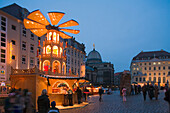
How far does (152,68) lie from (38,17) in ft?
299

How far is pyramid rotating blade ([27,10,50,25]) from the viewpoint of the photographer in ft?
76.4

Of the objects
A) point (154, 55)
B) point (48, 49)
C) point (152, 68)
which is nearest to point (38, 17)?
point (48, 49)

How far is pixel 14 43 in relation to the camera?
3462 cm

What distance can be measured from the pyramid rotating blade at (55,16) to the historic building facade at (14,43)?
5.18m

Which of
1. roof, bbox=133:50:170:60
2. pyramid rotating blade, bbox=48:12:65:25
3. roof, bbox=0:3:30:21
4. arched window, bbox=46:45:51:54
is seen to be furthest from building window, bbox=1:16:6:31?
roof, bbox=133:50:170:60

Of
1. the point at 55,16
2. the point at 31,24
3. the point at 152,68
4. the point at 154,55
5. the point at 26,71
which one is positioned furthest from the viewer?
the point at 154,55

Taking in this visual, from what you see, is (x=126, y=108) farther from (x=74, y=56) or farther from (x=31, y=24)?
(x=74, y=56)

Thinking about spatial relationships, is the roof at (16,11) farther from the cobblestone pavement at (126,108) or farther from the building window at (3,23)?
the cobblestone pavement at (126,108)

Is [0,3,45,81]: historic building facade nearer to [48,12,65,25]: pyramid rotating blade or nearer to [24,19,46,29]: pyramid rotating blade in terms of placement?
→ [24,19,46,29]: pyramid rotating blade

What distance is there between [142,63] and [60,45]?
87.3m

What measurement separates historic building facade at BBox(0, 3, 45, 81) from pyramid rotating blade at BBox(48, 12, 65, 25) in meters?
5.18

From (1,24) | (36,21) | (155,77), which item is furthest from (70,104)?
(155,77)

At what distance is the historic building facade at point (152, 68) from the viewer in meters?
103

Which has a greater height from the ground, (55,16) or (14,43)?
(55,16)
